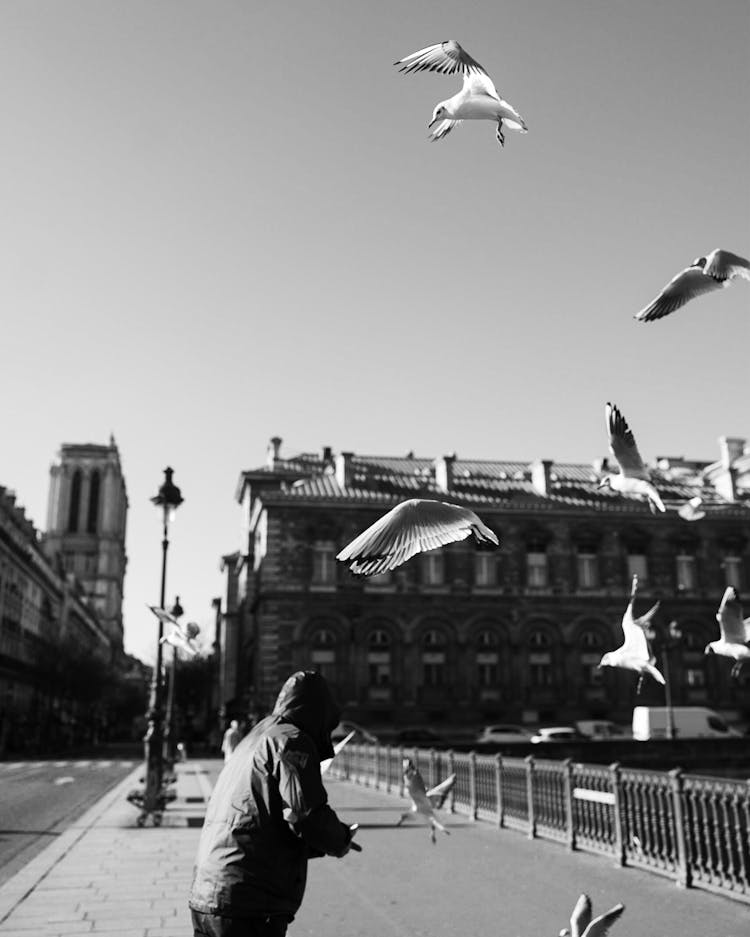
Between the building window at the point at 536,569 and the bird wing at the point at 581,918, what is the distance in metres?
45.1

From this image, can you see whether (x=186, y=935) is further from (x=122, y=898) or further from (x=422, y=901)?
(x=422, y=901)

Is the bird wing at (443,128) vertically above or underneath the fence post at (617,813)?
above

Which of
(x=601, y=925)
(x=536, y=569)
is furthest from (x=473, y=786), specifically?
(x=536, y=569)

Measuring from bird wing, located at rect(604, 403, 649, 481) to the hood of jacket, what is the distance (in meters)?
1.71

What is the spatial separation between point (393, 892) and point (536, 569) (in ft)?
129

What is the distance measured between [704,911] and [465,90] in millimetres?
8036

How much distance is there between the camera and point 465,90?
355 centimetres

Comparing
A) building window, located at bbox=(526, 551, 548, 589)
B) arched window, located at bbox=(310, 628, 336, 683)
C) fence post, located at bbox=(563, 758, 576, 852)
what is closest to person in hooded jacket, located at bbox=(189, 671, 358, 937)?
fence post, located at bbox=(563, 758, 576, 852)

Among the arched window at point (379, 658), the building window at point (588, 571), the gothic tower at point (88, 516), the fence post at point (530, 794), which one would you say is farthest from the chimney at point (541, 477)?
the gothic tower at point (88, 516)

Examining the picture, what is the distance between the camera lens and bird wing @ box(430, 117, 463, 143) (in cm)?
347

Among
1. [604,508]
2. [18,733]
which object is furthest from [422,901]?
[18,733]

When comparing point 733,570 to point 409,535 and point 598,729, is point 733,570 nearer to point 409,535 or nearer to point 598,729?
point 598,729

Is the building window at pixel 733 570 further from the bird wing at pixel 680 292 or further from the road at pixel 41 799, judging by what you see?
the bird wing at pixel 680 292

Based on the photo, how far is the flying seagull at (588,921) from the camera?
3.35 metres
